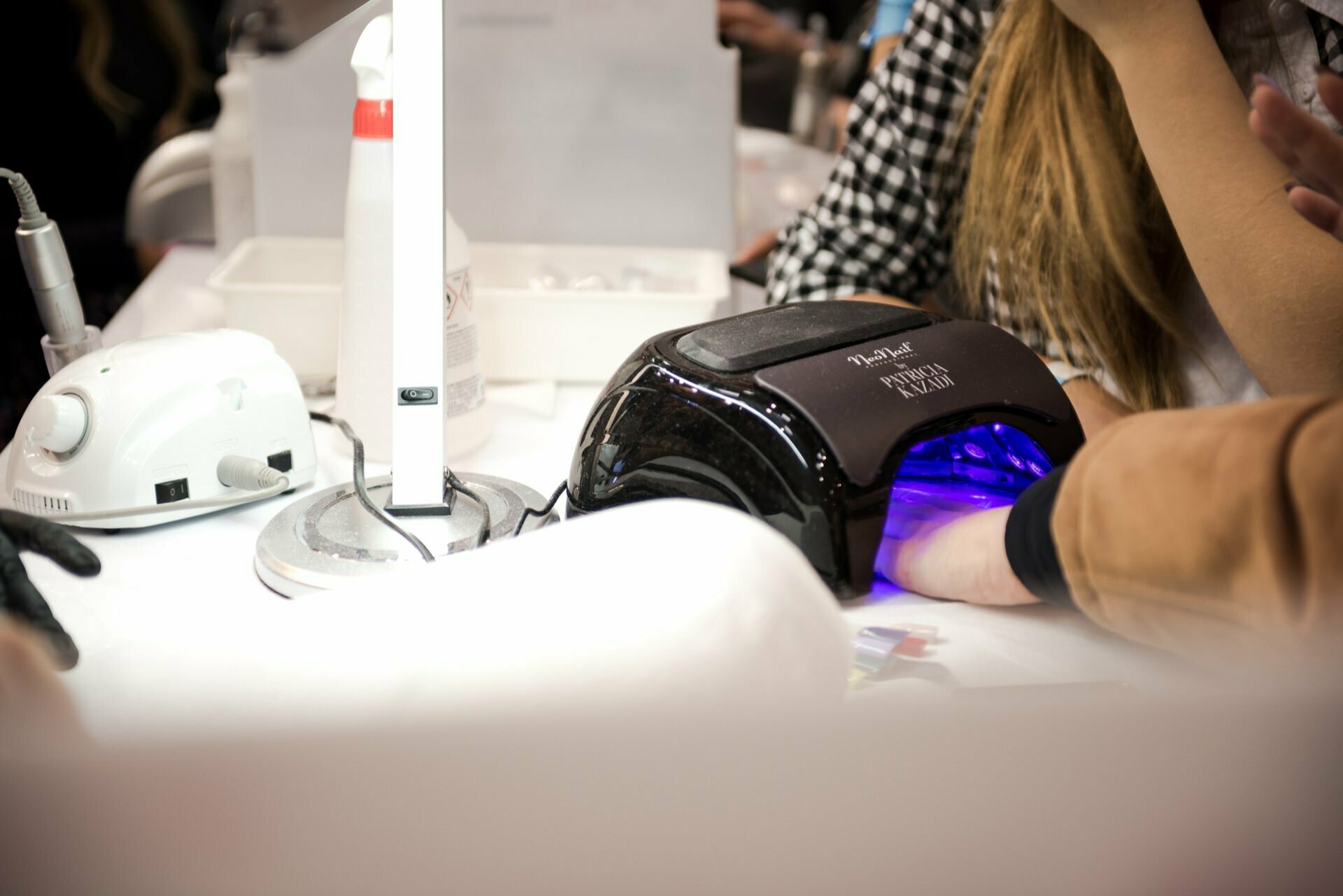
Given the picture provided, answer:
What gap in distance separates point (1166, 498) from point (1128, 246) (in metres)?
0.41

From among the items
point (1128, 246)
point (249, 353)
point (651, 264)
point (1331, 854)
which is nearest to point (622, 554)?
point (1331, 854)

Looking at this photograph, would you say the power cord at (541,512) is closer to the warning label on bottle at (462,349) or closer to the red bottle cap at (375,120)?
the warning label on bottle at (462,349)

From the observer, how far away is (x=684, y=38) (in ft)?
3.16

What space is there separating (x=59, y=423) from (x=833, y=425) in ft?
1.25

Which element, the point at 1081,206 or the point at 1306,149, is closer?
the point at 1306,149

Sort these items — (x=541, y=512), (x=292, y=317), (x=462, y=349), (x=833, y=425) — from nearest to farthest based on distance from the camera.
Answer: (x=833, y=425) < (x=541, y=512) < (x=462, y=349) < (x=292, y=317)

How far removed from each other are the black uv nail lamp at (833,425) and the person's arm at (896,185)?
31 centimetres

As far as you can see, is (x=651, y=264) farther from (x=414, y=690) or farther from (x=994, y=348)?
(x=414, y=690)

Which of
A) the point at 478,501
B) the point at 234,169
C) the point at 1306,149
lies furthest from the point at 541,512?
the point at 234,169

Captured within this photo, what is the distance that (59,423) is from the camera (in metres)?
0.53

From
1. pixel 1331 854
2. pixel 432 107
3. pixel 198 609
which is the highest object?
pixel 432 107

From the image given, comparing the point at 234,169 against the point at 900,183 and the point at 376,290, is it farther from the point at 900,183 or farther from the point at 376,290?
the point at 900,183

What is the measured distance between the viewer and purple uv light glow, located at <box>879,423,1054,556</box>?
1.71ft

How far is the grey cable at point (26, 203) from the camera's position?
1.85ft
